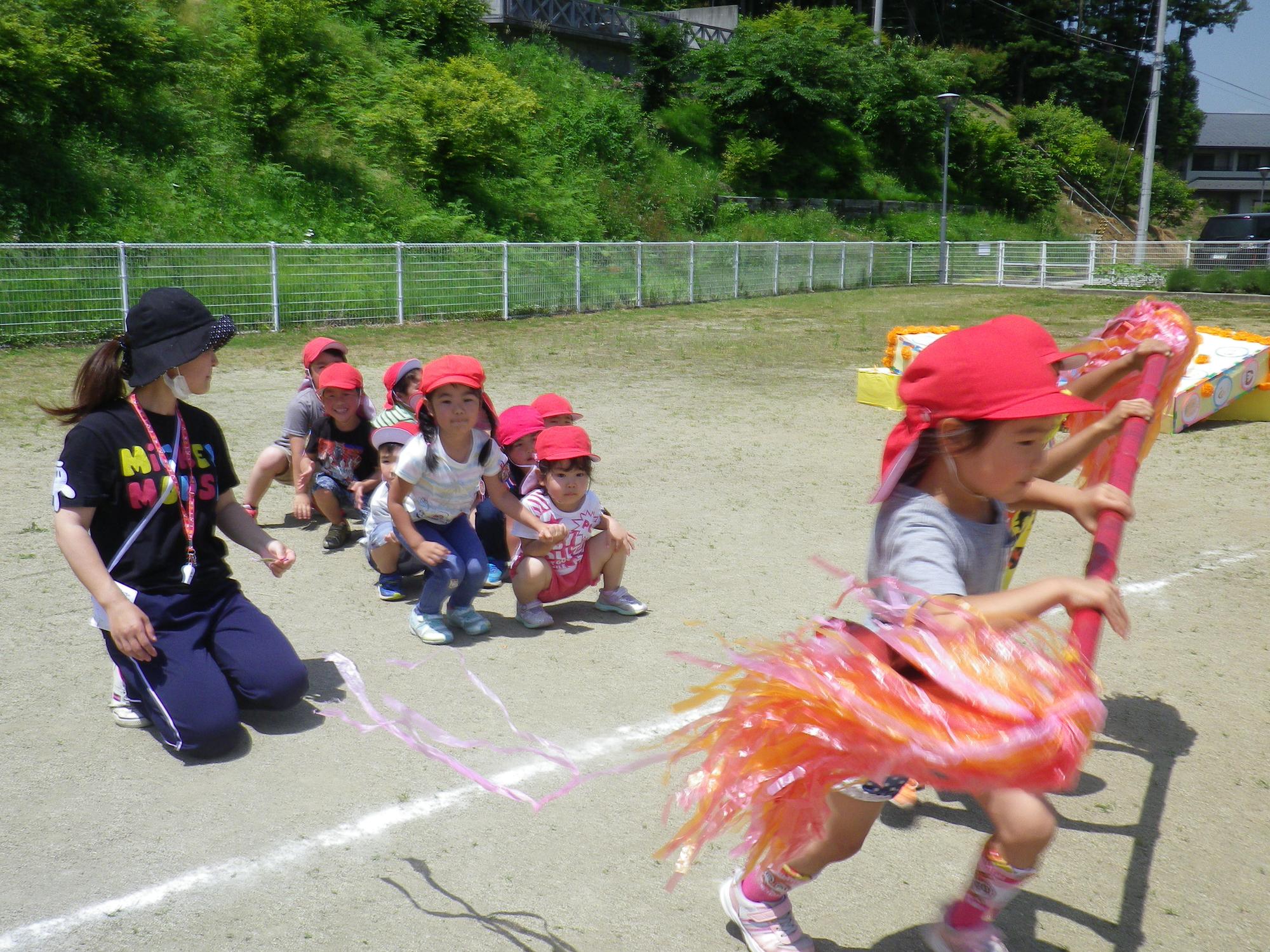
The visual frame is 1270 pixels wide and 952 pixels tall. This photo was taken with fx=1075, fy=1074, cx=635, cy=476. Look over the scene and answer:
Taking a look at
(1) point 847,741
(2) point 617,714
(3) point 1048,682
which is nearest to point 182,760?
Result: (2) point 617,714

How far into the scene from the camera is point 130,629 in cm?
344

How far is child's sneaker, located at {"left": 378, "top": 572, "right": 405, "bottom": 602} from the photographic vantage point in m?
5.25

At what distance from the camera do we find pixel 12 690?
4082 mm

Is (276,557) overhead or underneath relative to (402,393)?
underneath

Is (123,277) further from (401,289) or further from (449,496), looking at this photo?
(449,496)

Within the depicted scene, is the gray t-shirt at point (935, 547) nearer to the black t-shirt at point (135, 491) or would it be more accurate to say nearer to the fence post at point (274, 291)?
the black t-shirt at point (135, 491)

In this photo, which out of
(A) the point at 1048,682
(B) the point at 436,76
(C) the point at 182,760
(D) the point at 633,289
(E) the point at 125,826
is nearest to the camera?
(A) the point at 1048,682

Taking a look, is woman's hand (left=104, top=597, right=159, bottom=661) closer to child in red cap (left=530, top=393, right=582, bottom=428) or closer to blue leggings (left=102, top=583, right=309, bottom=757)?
blue leggings (left=102, top=583, right=309, bottom=757)

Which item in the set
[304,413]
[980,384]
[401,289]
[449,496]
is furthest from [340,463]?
[401,289]

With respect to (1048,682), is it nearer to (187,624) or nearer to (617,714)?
(617,714)

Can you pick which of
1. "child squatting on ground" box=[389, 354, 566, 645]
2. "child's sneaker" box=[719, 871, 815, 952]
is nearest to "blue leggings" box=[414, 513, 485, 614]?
"child squatting on ground" box=[389, 354, 566, 645]

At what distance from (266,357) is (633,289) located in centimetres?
959

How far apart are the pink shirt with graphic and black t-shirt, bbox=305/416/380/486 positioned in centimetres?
168

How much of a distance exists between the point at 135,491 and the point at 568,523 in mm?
1838
